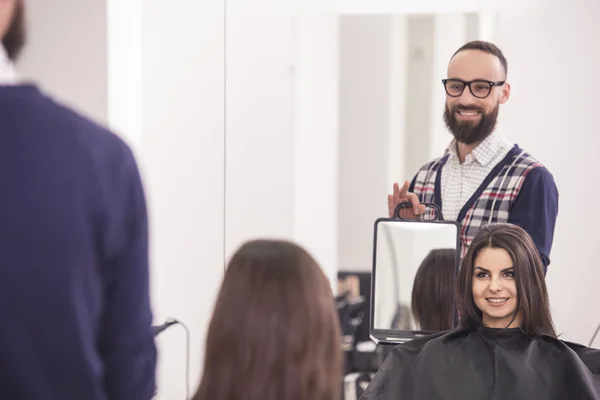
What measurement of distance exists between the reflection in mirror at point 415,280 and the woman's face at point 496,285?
10.1 inches

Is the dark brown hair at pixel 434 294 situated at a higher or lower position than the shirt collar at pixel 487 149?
lower

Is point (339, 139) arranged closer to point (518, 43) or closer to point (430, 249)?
point (518, 43)

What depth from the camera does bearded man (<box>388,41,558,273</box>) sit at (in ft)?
9.32

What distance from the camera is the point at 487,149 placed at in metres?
2.99

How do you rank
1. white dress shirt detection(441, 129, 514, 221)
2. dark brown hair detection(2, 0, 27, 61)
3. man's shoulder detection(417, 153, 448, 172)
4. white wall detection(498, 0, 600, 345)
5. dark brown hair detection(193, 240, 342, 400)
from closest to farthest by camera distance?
dark brown hair detection(2, 0, 27, 61)
dark brown hair detection(193, 240, 342, 400)
white dress shirt detection(441, 129, 514, 221)
man's shoulder detection(417, 153, 448, 172)
white wall detection(498, 0, 600, 345)

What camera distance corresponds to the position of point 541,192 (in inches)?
111

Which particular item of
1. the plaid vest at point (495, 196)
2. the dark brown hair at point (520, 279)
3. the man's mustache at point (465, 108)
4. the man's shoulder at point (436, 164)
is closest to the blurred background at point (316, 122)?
the man's shoulder at point (436, 164)

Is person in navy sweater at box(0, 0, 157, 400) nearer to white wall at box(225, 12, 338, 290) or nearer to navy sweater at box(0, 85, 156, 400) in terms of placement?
navy sweater at box(0, 85, 156, 400)

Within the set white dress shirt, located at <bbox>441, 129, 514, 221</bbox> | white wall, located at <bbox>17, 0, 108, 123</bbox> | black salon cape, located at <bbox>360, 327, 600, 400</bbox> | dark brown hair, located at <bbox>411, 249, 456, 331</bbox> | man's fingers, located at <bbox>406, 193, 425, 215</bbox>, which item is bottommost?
black salon cape, located at <bbox>360, 327, 600, 400</bbox>

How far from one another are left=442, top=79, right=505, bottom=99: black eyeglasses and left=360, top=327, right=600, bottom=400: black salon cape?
92 centimetres

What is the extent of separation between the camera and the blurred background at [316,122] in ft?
12.3

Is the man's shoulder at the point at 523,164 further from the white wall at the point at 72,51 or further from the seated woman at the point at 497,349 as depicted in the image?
the white wall at the point at 72,51

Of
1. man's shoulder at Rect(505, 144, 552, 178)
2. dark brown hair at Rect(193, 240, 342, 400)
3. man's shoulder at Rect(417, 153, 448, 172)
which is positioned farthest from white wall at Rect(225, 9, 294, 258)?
dark brown hair at Rect(193, 240, 342, 400)

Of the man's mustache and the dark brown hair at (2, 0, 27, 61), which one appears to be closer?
the dark brown hair at (2, 0, 27, 61)
